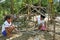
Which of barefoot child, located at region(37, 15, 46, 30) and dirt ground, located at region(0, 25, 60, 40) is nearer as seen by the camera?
dirt ground, located at region(0, 25, 60, 40)

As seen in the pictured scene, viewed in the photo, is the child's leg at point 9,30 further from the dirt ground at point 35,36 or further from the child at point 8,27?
the dirt ground at point 35,36

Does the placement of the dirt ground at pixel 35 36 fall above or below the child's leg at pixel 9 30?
below

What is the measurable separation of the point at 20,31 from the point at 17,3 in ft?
7.67

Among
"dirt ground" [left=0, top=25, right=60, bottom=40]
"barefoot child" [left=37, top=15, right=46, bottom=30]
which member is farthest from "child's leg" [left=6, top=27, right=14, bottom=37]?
"barefoot child" [left=37, top=15, right=46, bottom=30]

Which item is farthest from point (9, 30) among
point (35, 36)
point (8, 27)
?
point (35, 36)

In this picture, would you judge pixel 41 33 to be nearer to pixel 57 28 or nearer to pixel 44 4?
pixel 57 28

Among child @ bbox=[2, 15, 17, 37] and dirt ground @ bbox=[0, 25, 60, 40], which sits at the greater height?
child @ bbox=[2, 15, 17, 37]

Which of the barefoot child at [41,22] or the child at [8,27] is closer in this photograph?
the child at [8,27]

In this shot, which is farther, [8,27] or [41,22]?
[41,22]

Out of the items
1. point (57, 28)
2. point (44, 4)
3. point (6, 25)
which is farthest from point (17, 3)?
point (6, 25)

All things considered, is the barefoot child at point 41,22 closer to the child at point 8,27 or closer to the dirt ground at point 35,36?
the dirt ground at point 35,36

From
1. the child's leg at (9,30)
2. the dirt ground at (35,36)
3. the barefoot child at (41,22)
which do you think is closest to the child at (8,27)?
the child's leg at (9,30)

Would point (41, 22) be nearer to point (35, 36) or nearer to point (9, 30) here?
point (35, 36)

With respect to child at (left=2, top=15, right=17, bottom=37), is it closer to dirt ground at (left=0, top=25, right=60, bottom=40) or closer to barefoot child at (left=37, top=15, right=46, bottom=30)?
dirt ground at (left=0, top=25, right=60, bottom=40)
